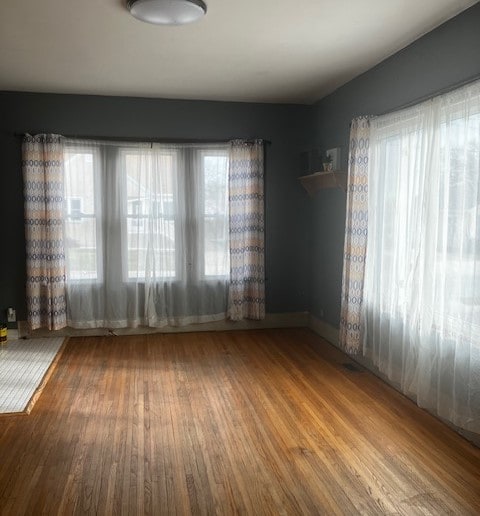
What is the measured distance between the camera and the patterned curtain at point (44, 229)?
4816 millimetres

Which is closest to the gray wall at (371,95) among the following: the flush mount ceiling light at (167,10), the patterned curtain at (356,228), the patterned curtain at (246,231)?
the patterned curtain at (356,228)

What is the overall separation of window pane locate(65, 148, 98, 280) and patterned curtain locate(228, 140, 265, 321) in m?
1.48

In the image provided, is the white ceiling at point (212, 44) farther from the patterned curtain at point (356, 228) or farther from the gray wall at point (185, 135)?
the patterned curtain at point (356, 228)

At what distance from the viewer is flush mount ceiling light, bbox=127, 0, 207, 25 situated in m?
2.69

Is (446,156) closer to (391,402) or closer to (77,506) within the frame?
(391,402)

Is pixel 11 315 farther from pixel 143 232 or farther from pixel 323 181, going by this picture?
pixel 323 181

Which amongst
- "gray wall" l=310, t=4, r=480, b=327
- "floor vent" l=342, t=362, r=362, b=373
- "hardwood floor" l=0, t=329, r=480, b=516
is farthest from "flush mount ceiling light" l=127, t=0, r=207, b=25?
"floor vent" l=342, t=362, r=362, b=373

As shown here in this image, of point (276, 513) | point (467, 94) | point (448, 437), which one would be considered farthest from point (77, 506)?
point (467, 94)

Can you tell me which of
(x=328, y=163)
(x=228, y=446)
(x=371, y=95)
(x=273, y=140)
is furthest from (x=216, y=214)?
(x=228, y=446)

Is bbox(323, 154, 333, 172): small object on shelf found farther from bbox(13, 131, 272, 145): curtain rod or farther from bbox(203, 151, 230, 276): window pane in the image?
bbox(203, 151, 230, 276): window pane

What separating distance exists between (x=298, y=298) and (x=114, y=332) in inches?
84.1

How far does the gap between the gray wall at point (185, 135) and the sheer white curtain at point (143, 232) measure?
229 mm

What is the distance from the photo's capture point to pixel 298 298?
18.6ft

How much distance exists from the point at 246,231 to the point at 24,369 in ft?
8.54
